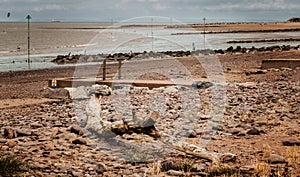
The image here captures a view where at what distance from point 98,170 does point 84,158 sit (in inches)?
26.2

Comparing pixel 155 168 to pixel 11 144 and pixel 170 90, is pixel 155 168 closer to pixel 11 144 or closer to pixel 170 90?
pixel 11 144

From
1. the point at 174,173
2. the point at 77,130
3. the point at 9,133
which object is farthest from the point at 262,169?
the point at 9,133

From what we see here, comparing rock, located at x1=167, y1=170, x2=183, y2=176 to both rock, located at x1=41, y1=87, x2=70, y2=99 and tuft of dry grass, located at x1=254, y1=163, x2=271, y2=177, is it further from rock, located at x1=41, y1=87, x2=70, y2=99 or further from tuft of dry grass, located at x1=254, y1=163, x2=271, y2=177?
rock, located at x1=41, y1=87, x2=70, y2=99

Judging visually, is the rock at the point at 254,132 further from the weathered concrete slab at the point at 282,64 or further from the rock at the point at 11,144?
the weathered concrete slab at the point at 282,64

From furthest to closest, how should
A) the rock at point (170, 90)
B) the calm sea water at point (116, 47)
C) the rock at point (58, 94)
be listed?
1. the calm sea water at point (116, 47)
2. the rock at point (58, 94)
3. the rock at point (170, 90)

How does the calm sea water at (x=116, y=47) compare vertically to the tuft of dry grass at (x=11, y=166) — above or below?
above

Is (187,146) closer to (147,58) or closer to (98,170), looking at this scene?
(98,170)

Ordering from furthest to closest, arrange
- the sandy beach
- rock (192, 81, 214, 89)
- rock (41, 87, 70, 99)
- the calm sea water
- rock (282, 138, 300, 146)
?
the calm sea water, rock (41, 87, 70, 99), rock (192, 81, 214, 89), rock (282, 138, 300, 146), the sandy beach

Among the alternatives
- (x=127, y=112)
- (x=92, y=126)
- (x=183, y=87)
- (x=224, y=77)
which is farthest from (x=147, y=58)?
(x=92, y=126)

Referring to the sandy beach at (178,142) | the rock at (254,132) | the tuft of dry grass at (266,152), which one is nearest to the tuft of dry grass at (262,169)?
the sandy beach at (178,142)

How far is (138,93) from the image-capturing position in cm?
1547

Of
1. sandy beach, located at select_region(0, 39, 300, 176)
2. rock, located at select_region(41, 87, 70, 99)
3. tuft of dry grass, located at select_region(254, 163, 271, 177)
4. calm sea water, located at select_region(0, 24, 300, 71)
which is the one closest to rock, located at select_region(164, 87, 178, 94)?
sandy beach, located at select_region(0, 39, 300, 176)

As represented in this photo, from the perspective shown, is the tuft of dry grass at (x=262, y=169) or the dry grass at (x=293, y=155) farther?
the dry grass at (x=293, y=155)

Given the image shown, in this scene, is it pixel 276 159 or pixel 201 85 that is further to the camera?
pixel 201 85
